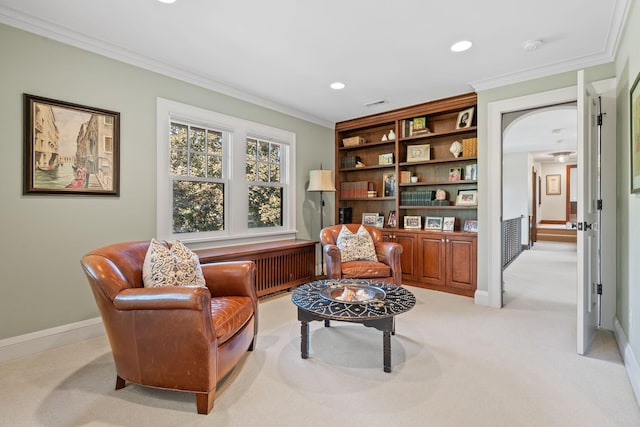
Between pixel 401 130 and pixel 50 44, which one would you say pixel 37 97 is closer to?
pixel 50 44

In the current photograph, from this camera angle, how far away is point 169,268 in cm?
211

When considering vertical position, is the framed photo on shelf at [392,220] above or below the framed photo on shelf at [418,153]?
below

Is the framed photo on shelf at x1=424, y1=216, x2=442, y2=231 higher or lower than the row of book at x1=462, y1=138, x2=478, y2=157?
lower

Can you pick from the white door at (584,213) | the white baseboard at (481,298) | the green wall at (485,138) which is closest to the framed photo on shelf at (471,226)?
the green wall at (485,138)

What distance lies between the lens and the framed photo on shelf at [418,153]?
442 cm

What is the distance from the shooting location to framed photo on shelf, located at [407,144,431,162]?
4.42 metres

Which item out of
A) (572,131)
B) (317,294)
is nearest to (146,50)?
(317,294)

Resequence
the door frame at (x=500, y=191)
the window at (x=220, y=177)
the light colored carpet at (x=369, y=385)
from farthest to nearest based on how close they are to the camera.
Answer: the window at (x=220, y=177)
the door frame at (x=500, y=191)
the light colored carpet at (x=369, y=385)

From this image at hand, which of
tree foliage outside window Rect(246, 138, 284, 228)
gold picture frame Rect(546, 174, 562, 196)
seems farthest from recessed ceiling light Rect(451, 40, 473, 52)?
gold picture frame Rect(546, 174, 562, 196)

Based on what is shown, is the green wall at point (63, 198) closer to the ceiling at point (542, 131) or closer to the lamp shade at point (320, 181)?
the lamp shade at point (320, 181)

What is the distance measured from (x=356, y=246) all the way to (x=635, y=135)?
2.50 metres

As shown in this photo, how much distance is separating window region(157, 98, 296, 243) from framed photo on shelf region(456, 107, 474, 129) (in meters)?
2.26

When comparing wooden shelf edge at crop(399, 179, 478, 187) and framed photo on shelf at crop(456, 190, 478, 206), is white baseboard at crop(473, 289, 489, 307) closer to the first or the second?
framed photo on shelf at crop(456, 190, 478, 206)

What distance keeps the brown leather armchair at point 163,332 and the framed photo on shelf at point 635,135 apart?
8.63 feet
